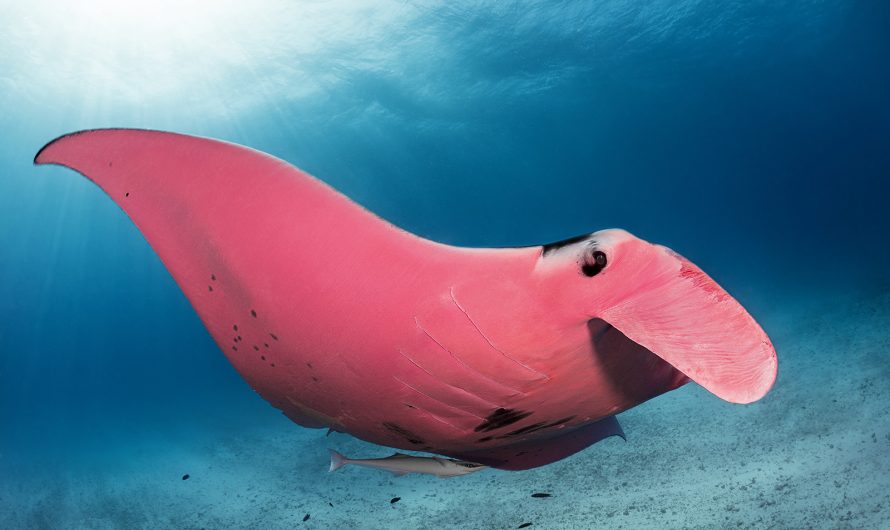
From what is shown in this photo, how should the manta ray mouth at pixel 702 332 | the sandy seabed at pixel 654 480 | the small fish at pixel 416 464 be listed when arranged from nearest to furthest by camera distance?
the manta ray mouth at pixel 702 332 → the small fish at pixel 416 464 → the sandy seabed at pixel 654 480

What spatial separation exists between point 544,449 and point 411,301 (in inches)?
60.4

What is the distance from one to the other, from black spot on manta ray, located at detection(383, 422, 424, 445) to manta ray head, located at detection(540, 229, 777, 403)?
845 mm

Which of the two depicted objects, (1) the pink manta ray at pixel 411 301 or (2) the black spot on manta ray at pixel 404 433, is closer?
(1) the pink manta ray at pixel 411 301

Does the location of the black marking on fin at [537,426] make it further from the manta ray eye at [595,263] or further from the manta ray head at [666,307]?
the manta ray eye at [595,263]

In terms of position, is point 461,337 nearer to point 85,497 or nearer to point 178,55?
point 85,497

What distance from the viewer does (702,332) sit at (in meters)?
0.98

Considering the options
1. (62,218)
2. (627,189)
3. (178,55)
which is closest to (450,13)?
(178,55)

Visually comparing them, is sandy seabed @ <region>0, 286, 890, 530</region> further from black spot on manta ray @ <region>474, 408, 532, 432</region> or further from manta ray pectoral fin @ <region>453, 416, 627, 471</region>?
black spot on manta ray @ <region>474, 408, 532, 432</region>

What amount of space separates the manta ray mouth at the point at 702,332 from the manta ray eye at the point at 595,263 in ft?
0.35

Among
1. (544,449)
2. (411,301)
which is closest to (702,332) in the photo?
(411,301)

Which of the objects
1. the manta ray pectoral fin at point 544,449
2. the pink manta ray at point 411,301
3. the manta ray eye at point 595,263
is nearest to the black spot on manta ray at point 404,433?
the pink manta ray at point 411,301

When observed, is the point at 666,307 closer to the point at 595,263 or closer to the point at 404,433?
the point at 595,263

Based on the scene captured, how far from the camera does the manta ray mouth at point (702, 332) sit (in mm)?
943

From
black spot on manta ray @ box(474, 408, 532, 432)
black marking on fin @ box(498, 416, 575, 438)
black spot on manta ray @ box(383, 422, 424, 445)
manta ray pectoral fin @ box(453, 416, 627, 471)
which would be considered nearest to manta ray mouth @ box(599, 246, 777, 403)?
black spot on manta ray @ box(474, 408, 532, 432)
